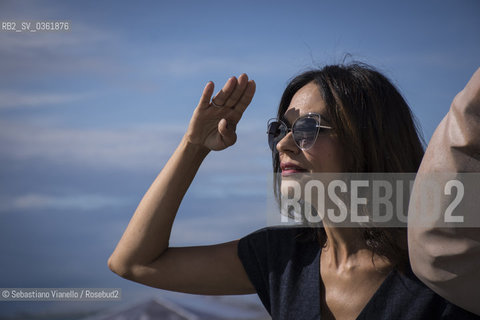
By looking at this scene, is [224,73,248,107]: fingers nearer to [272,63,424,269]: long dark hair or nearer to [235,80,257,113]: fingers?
[235,80,257,113]: fingers

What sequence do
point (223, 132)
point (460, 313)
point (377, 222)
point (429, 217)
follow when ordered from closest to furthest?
point (429, 217) < point (460, 313) < point (377, 222) < point (223, 132)

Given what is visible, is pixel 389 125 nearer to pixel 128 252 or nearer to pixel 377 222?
pixel 377 222

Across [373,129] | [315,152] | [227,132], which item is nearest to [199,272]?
[227,132]

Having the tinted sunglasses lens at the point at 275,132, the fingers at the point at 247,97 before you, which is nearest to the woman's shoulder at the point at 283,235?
the tinted sunglasses lens at the point at 275,132

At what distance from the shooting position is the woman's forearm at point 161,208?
112 inches

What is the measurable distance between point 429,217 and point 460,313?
88cm

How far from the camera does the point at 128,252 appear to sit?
292 cm

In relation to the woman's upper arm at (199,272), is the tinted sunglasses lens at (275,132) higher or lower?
higher

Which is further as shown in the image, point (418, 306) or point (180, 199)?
point (180, 199)

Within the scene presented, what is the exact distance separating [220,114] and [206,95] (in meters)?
0.13

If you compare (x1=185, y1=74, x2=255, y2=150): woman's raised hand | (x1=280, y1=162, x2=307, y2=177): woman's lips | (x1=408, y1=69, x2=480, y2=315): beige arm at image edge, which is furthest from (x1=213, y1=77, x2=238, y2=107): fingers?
(x1=408, y1=69, x2=480, y2=315): beige arm at image edge

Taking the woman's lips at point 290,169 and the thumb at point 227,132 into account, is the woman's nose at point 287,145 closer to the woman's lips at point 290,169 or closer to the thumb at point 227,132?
the woman's lips at point 290,169

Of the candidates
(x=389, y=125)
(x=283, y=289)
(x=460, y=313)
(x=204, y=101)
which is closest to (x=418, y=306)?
(x=460, y=313)

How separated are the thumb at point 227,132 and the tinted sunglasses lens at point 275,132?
0.19 m
